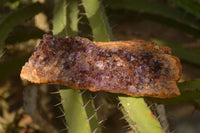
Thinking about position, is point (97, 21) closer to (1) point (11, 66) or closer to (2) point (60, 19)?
(2) point (60, 19)

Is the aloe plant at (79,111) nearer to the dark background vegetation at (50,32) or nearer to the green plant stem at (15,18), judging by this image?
the dark background vegetation at (50,32)

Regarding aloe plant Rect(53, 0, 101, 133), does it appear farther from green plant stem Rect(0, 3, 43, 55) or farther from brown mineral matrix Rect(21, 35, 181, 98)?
green plant stem Rect(0, 3, 43, 55)

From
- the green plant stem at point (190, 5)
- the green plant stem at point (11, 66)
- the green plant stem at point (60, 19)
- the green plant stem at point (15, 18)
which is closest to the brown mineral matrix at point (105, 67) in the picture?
the green plant stem at point (60, 19)

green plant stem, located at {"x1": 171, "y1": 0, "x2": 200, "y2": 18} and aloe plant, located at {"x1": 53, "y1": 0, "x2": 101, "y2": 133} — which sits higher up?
green plant stem, located at {"x1": 171, "y1": 0, "x2": 200, "y2": 18}

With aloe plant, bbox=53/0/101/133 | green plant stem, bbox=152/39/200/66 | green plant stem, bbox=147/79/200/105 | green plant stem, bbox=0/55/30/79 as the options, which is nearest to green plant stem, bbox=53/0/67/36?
aloe plant, bbox=53/0/101/133

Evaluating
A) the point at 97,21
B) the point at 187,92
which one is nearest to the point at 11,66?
the point at 97,21
